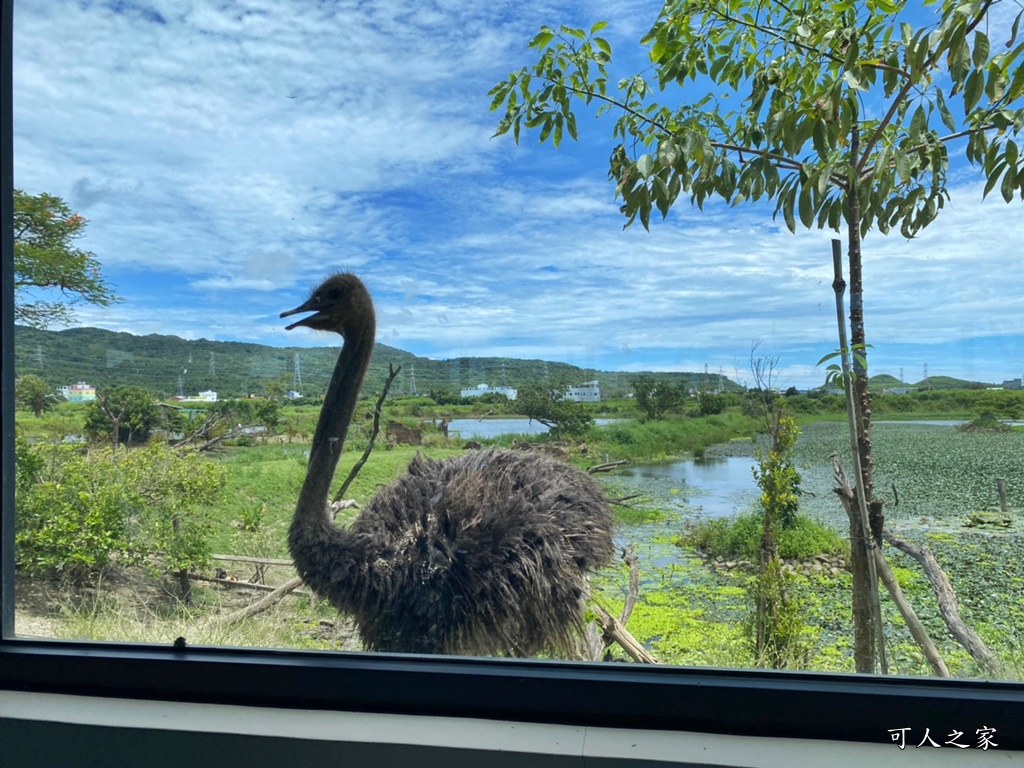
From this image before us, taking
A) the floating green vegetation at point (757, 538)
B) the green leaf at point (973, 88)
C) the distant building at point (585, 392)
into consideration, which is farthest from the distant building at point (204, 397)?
the green leaf at point (973, 88)

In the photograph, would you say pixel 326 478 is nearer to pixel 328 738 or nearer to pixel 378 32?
pixel 328 738

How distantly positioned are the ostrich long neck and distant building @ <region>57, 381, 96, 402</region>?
46 centimetres

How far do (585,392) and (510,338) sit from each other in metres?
0.18

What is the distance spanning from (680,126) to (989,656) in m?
1.03

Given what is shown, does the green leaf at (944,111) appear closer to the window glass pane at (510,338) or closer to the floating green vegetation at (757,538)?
the window glass pane at (510,338)

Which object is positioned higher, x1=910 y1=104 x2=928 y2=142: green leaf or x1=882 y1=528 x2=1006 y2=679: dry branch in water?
x1=910 y1=104 x2=928 y2=142: green leaf

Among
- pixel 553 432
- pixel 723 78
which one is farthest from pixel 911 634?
pixel 723 78

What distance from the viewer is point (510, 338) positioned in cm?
122

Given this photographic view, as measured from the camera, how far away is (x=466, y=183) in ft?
3.91

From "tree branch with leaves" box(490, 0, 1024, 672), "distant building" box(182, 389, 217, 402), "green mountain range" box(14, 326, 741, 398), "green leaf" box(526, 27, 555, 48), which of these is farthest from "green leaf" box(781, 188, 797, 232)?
"distant building" box(182, 389, 217, 402)

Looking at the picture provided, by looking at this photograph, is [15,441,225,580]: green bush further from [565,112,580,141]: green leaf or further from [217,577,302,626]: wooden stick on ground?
[565,112,580,141]: green leaf

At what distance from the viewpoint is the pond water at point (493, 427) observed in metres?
1.25

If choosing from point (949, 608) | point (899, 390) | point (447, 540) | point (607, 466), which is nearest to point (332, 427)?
point (447, 540)

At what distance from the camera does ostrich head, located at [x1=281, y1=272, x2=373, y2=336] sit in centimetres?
125
